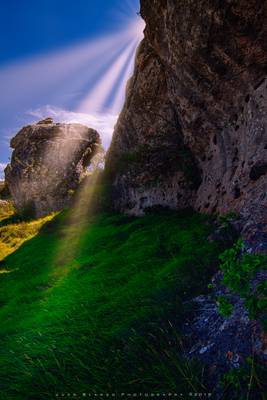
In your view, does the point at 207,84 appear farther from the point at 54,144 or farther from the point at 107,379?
the point at 54,144

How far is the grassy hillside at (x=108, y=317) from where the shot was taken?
5.69m

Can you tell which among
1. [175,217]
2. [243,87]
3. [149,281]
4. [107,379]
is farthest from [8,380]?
[243,87]

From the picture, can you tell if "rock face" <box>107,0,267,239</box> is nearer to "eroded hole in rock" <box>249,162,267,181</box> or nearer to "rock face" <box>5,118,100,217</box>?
"eroded hole in rock" <box>249,162,267,181</box>

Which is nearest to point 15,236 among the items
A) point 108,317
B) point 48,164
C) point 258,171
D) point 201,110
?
point 48,164

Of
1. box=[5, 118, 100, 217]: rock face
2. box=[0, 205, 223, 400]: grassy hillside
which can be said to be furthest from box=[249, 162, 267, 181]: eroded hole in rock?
box=[5, 118, 100, 217]: rock face

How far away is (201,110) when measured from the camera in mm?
16031

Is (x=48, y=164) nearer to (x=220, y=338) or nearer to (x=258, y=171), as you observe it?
(x=258, y=171)

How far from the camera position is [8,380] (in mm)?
6336

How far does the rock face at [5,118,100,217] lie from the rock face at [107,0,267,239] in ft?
43.9

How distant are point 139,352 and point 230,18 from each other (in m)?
12.1

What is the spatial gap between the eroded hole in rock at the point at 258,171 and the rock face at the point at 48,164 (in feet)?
75.4

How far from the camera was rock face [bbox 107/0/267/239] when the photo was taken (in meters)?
12.1

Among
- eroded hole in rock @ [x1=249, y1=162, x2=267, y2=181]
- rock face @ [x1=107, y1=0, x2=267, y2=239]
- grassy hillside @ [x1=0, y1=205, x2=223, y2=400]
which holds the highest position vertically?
rock face @ [x1=107, y1=0, x2=267, y2=239]

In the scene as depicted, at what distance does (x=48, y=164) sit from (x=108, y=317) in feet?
100
